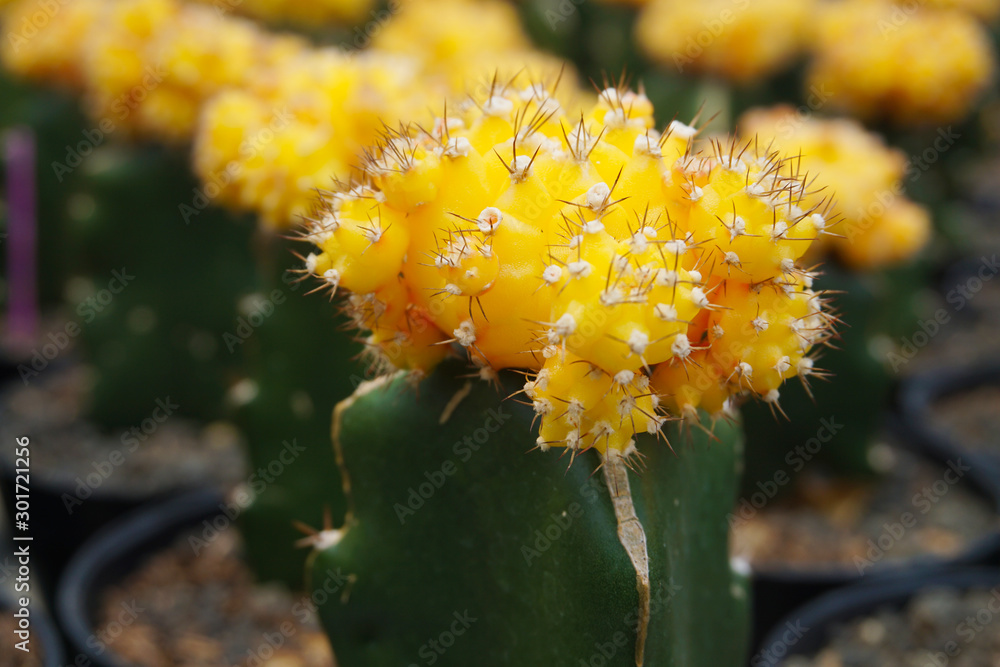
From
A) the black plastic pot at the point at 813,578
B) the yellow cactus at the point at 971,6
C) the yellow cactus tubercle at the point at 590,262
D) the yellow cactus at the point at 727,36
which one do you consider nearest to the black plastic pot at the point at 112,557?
the yellow cactus tubercle at the point at 590,262

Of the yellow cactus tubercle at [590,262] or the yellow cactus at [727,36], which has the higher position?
the yellow cactus tubercle at [590,262]


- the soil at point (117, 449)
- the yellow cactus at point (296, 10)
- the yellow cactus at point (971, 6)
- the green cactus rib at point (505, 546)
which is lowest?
the soil at point (117, 449)

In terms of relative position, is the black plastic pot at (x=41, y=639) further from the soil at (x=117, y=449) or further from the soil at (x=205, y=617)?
the soil at (x=117, y=449)

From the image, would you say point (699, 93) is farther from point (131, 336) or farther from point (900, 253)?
point (131, 336)

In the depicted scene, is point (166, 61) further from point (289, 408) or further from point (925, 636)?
point (925, 636)

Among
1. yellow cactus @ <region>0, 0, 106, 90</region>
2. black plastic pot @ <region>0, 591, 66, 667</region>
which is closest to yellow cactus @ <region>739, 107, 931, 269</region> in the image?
black plastic pot @ <region>0, 591, 66, 667</region>

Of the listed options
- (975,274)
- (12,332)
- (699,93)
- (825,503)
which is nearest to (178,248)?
(12,332)

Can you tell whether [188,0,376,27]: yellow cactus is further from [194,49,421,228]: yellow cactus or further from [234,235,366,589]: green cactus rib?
[234,235,366,589]: green cactus rib
